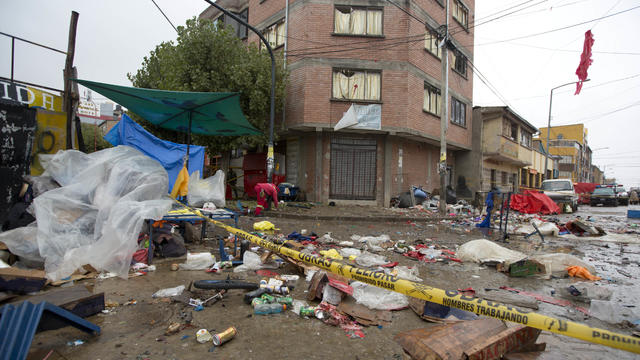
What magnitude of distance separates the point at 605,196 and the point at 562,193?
1082 centimetres

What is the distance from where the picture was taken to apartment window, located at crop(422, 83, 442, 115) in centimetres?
1474

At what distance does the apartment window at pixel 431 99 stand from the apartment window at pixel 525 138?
12153 millimetres

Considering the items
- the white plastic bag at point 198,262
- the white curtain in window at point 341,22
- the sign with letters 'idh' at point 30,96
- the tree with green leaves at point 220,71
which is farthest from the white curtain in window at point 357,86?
the white plastic bag at point 198,262

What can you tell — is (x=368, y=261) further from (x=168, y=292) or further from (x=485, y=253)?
(x=168, y=292)

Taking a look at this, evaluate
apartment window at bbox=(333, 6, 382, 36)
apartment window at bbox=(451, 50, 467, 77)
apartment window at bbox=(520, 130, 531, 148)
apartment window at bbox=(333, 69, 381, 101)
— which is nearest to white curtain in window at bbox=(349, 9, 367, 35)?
apartment window at bbox=(333, 6, 382, 36)

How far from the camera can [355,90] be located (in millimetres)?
13305

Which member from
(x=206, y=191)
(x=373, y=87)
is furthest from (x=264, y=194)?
(x=373, y=87)

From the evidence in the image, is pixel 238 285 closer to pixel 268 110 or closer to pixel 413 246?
pixel 413 246

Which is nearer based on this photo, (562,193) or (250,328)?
(250,328)

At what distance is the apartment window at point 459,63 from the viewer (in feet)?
55.6

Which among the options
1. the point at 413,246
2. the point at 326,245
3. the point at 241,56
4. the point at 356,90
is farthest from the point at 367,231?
the point at 241,56

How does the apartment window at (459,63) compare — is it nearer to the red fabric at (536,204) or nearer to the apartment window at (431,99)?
the apartment window at (431,99)

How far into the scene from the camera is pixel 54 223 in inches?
149

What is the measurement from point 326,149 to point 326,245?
8135mm
